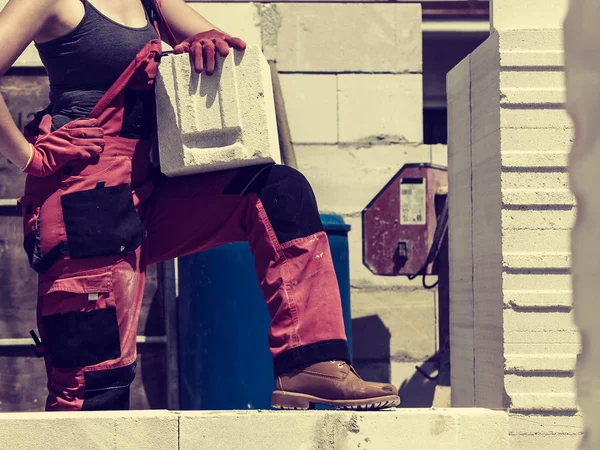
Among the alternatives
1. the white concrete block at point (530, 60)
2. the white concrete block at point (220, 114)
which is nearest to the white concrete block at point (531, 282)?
the white concrete block at point (530, 60)

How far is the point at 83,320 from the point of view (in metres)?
2.58

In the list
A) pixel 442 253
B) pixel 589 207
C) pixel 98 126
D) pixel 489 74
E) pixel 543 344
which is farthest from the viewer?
pixel 442 253

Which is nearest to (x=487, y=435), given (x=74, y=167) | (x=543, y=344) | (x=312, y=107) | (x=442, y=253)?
(x=543, y=344)

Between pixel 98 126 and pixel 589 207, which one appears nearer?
pixel 589 207

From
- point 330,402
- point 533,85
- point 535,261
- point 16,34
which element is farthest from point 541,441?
point 16,34

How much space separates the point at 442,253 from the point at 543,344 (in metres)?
1.42

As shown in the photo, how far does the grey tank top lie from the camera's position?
2.64 metres

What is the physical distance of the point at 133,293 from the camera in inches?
105

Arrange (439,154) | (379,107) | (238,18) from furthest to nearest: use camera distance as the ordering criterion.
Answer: (439,154), (379,107), (238,18)

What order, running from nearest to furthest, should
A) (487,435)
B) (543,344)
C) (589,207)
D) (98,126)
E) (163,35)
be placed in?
(589,207), (487,435), (98,126), (163,35), (543,344)

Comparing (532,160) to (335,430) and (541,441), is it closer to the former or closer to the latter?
(541,441)

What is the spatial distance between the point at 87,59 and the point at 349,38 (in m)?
2.68

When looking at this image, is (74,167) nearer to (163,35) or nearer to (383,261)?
(163,35)

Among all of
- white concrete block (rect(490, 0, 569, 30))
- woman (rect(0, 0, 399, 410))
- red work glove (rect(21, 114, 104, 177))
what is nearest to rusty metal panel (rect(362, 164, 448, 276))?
white concrete block (rect(490, 0, 569, 30))
